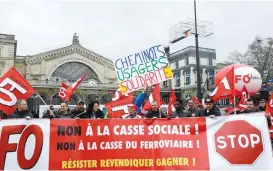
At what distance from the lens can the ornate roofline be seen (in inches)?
2645

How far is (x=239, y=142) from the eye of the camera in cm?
606

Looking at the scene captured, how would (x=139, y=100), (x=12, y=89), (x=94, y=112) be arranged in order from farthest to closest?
(x=139, y=100) → (x=94, y=112) → (x=12, y=89)

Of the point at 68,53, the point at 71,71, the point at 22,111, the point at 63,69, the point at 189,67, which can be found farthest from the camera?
the point at 68,53

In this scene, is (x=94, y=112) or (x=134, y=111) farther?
(x=134, y=111)

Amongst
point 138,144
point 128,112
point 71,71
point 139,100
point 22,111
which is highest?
point 71,71

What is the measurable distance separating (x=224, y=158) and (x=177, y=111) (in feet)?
9.61

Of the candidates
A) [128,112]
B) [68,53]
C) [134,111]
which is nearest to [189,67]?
[68,53]

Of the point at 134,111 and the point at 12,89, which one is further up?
the point at 12,89

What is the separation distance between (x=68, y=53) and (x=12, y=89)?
206 feet

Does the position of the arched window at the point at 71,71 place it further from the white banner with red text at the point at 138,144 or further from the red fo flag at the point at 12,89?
the white banner with red text at the point at 138,144

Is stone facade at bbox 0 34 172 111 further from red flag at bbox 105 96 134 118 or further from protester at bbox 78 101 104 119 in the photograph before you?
protester at bbox 78 101 104 119

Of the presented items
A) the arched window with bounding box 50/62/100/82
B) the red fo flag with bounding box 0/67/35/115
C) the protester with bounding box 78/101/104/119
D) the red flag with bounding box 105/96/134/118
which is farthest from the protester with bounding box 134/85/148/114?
the arched window with bounding box 50/62/100/82

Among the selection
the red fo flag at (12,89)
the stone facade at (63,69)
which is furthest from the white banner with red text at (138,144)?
the stone facade at (63,69)

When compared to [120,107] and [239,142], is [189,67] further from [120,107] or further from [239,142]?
[239,142]
